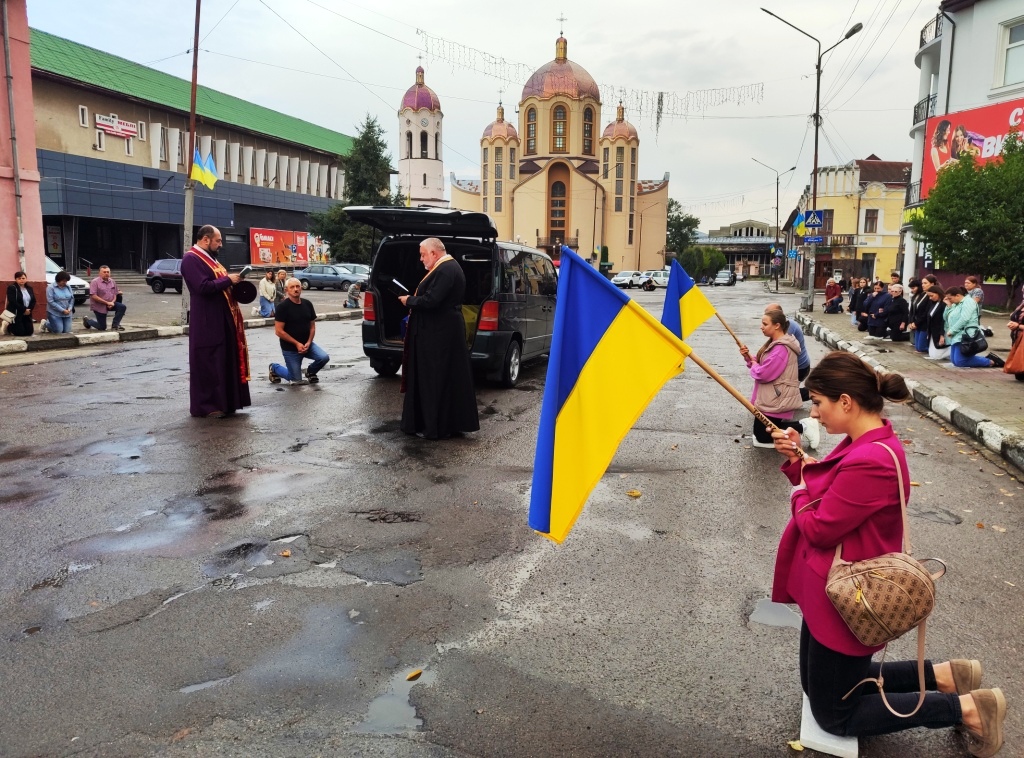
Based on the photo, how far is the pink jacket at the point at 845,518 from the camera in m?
2.53

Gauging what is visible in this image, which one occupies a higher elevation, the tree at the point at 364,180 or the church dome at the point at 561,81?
the church dome at the point at 561,81

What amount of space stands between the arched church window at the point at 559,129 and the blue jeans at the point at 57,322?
69493mm

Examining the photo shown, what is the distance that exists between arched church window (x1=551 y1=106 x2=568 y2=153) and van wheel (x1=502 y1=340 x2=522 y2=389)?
73.4 meters

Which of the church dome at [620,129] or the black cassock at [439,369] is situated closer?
the black cassock at [439,369]

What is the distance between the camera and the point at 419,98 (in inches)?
2820

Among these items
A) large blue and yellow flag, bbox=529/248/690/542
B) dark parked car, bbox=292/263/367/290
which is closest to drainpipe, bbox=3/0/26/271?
large blue and yellow flag, bbox=529/248/690/542

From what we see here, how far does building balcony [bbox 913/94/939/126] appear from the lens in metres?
32.2

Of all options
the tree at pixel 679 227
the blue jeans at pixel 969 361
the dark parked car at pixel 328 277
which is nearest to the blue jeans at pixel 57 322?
the blue jeans at pixel 969 361

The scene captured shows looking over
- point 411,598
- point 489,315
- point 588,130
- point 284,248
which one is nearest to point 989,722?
point 411,598

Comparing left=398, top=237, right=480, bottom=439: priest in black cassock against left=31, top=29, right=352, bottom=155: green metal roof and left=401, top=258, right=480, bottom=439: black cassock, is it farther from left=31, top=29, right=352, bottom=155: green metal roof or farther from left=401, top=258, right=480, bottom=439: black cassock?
left=31, top=29, right=352, bottom=155: green metal roof

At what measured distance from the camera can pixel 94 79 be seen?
44562 mm

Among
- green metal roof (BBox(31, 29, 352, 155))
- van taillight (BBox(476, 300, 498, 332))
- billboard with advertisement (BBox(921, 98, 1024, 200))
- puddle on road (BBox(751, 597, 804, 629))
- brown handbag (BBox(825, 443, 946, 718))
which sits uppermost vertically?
green metal roof (BBox(31, 29, 352, 155))

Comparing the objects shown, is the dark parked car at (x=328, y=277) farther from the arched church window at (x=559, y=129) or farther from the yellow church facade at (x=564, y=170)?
the arched church window at (x=559, y=129)

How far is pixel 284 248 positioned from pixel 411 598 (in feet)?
196
